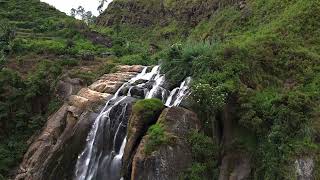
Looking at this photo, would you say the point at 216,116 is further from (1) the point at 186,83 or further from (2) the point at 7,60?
(2) the point at 7,60

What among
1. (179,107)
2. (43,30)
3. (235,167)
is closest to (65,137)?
(179,107)

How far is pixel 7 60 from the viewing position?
31.2 m

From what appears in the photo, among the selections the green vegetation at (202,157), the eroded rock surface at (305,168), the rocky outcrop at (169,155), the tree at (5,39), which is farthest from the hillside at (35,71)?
the eroded rock surface at (305,168)

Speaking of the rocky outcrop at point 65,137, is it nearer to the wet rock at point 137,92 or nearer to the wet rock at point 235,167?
the wet rock at point 137,92

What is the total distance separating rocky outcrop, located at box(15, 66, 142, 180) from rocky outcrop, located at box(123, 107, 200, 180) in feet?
13.0

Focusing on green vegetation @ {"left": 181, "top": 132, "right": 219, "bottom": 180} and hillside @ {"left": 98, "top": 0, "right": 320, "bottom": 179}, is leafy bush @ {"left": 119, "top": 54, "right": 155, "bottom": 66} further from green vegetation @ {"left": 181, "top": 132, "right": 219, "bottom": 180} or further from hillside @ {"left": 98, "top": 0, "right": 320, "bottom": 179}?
green vegetation @ {"left": 181, "top": 132, "right": 219, "bottom": 180}

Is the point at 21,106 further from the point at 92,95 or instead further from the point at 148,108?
the point at 148,108

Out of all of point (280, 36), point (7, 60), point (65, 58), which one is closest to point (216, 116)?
point (280, 36)

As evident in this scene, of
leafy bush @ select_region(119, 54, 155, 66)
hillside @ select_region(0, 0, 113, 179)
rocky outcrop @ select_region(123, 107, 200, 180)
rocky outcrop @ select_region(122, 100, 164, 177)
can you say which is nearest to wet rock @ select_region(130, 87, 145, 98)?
rocky outcrop @ select_region(122, 100, 164, 177)

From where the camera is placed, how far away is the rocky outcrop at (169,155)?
Answer: 56.1 ft

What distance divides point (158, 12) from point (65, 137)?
29465 millimetres

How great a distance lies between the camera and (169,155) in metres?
17.4

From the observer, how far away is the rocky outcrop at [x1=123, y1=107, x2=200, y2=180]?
1709 cm

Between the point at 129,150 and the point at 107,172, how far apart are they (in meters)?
1.82
